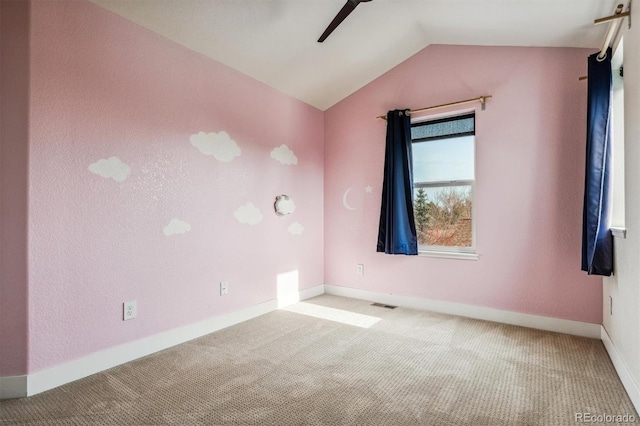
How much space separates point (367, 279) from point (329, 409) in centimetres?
216

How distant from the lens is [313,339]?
2.58 metres

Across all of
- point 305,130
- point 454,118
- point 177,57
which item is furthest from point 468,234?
point 177,57

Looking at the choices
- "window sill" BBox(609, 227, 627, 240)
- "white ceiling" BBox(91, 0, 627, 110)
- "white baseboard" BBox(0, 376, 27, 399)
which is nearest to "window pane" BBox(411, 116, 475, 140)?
"white ceiling" BBox(91, 0, 627, 110)

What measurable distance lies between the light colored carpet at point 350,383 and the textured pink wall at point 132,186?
366 millimetres

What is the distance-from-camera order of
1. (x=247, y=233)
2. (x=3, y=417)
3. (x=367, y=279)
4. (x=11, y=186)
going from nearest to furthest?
(x=3, y=417) < (x=11, y=186) < (x=247, y=233) < (x=367, y=279)

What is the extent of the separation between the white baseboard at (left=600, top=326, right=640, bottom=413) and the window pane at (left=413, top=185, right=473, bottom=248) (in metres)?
1.20

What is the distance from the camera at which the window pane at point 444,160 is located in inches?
125

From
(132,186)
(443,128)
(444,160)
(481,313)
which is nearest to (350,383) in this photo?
(481,313)

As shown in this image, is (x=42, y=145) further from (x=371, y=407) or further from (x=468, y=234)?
(x=468, y=234)

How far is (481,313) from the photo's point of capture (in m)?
3.04

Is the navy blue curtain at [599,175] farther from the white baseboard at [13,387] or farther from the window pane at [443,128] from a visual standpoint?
the white baseboard at [13,387]

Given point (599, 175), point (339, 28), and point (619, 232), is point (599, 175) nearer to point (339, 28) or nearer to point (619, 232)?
point (619, 232)

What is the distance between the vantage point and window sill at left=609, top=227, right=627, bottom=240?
1886 millimetres

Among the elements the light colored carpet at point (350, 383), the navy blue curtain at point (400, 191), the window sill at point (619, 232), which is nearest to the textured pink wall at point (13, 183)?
the light colored carpet at point (350, 383)
